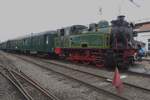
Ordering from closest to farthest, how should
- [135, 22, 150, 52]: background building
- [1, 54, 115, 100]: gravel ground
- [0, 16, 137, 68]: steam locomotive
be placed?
[1, 54, 115, 100]: gravel ground
[0, 16, 137, 68]: steam locomotive
[135, 22, 150, 52]: background building

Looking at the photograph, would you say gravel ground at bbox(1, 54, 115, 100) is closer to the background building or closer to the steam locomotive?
the steam locomotive

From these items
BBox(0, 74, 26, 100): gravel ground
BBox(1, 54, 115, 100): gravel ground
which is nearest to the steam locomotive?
BBox(1, 54, 115, 100): gravel ground

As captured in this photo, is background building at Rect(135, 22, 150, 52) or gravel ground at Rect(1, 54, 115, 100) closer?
gravel ground at Rect(1, 54, 115, 100)

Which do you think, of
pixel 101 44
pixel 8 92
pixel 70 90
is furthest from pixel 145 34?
pixel 8 92

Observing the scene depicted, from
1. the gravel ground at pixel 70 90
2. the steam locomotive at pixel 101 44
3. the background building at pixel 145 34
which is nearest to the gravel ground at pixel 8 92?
the gravel ground at pixel 70 90

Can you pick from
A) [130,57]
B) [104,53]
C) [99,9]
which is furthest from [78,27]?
[99,9]

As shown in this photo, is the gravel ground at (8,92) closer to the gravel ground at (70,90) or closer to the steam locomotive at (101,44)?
the gravel ground at (70,90)

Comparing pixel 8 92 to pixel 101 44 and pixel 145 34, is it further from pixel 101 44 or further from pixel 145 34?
pixel 145 34

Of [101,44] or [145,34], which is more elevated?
Answer: [145,34]

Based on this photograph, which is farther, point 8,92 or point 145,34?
point 145,34

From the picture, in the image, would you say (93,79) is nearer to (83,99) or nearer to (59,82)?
(59,82)

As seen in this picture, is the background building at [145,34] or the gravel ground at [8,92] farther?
the background building at [145,34]

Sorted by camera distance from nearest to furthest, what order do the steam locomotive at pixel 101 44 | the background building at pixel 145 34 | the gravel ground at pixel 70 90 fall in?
the gravel ground at pixel 70 90 < the steam locomotive at pixel 101 44 < the background building at pixel 145 34

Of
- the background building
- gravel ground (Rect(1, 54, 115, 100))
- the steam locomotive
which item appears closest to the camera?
gravel ground (Rect(1, 54, 115, 100))
